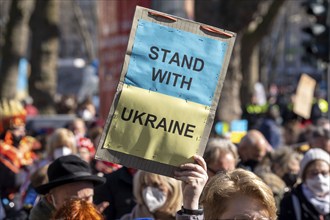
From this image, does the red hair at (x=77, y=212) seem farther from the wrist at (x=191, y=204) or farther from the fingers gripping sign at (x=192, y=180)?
the wrist at (x=191, y=204)

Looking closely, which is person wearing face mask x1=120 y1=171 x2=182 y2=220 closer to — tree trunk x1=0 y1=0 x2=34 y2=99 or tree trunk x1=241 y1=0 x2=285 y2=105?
tree trunk x1=241 y1=0 x2=285 y2=105

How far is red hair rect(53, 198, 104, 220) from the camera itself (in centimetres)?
506

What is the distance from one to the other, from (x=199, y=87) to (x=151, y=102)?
0.24 metres

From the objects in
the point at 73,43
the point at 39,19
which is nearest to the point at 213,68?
the point at 39,19

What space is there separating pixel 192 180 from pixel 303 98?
33.2 ft

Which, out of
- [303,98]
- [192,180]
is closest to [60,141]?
[192,180]

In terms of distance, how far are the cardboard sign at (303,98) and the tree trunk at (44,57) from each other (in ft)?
33.3

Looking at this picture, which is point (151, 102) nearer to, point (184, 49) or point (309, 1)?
point (184, 49)

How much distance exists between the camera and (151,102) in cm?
489

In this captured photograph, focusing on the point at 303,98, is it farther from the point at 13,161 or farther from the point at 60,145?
the point at 60,145

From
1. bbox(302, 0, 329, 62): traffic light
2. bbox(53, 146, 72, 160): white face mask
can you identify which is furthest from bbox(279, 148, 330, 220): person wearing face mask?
bbox(302, 0, 329, 62): traffic light

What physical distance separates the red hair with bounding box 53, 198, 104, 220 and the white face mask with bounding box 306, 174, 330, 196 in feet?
7.10

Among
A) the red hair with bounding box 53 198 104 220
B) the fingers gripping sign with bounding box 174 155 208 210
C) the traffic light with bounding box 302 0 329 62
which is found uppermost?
the traffic light with bounding box 302 0 329 62

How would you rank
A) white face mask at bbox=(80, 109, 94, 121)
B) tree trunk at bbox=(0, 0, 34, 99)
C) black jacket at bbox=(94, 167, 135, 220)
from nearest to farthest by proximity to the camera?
black jacket at bbox=(94, 167, 135, 220) < white face mask at bbox=(80, 109, 94, 121) < tree trunk at bbox=(0, 0, 34, 99)
